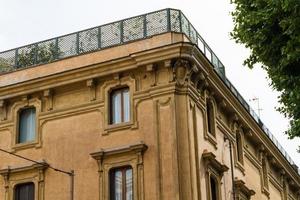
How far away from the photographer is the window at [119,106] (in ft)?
100

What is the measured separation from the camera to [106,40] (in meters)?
32.1

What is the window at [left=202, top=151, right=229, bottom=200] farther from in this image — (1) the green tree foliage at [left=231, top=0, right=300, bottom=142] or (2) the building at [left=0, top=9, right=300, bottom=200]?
(1) the green tree foliage at [left=231, top=0, right=300, bottom=142]

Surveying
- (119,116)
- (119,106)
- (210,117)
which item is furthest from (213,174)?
(119,106)

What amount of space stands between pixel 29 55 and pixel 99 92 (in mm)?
4550

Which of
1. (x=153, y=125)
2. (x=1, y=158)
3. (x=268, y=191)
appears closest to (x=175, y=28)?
(x=153, y=125)

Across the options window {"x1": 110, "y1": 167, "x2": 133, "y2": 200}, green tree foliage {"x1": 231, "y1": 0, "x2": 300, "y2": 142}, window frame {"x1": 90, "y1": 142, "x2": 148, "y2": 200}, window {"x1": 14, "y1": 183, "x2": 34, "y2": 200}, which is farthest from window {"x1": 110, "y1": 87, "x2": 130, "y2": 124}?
green tree foliage {"x1": 231, "y1": 0, "x2": 300, "y2": 142}

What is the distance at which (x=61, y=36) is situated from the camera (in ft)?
108

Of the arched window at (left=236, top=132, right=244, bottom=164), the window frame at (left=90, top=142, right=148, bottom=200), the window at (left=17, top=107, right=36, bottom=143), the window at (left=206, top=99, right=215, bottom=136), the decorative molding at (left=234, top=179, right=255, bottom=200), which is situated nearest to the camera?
the window frame at (left=90, top=142, right=148, bottom=200)

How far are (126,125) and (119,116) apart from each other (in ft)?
2.53

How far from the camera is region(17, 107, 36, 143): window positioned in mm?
32125

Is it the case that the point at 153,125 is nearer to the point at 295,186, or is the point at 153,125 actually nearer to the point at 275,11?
the point at 275,11

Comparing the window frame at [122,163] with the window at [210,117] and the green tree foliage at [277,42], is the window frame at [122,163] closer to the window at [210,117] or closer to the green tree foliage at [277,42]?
the window at [210,117]

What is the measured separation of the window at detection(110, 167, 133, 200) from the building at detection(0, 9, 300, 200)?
0.04m

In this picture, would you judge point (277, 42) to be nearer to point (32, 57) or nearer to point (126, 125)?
point (126, 125)
